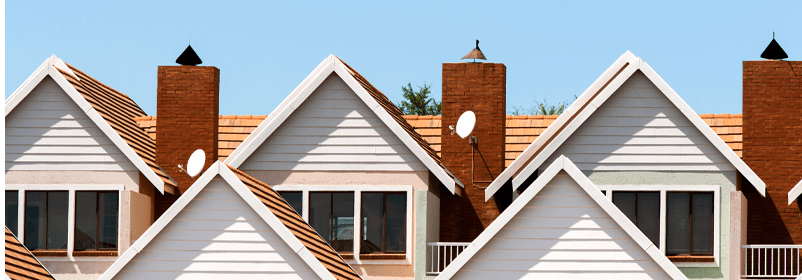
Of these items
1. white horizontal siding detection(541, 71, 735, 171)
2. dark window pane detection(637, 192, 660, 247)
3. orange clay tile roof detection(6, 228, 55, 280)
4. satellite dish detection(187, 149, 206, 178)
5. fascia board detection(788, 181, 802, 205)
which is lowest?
orange clay tile roof detection(6, 228, 55, 280)

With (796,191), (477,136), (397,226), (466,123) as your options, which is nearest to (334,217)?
(397,226)

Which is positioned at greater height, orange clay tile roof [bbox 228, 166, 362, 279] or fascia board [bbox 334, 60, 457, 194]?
fascia board [bbox 334, 60, 457, 194]

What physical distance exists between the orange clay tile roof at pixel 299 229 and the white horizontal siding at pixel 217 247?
352 mm

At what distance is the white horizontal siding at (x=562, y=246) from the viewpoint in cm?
1627

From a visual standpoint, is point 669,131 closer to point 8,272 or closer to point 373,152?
point 373,152

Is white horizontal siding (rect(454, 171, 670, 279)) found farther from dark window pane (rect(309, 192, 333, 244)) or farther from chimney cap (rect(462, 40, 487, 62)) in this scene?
chimney cap (rect(462, 40, 487, 62))

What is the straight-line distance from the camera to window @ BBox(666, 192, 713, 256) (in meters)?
21.0

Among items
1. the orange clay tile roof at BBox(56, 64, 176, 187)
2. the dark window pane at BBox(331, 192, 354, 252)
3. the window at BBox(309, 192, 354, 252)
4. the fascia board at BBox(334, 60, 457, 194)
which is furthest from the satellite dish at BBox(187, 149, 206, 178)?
the fascia board at BBox(334, 60, 457, 194)

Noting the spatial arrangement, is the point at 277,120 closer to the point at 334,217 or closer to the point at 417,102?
the point at 334,217

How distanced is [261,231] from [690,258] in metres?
9.74

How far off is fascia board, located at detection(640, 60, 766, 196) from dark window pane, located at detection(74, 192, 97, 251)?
12.2m

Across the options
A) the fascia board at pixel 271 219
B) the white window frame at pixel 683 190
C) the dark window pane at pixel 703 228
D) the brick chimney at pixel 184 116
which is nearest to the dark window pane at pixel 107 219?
the brick chimney at pixel 184 116

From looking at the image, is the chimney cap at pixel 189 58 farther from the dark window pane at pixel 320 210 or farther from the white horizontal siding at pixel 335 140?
the dark window pane at pixel 320 210

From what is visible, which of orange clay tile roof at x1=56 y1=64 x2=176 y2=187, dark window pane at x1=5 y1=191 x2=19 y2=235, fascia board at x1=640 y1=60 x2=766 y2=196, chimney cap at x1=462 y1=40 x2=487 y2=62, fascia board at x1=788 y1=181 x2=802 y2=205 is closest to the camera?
fascia board at x1=640 y1=60 x2=766 y2=196
